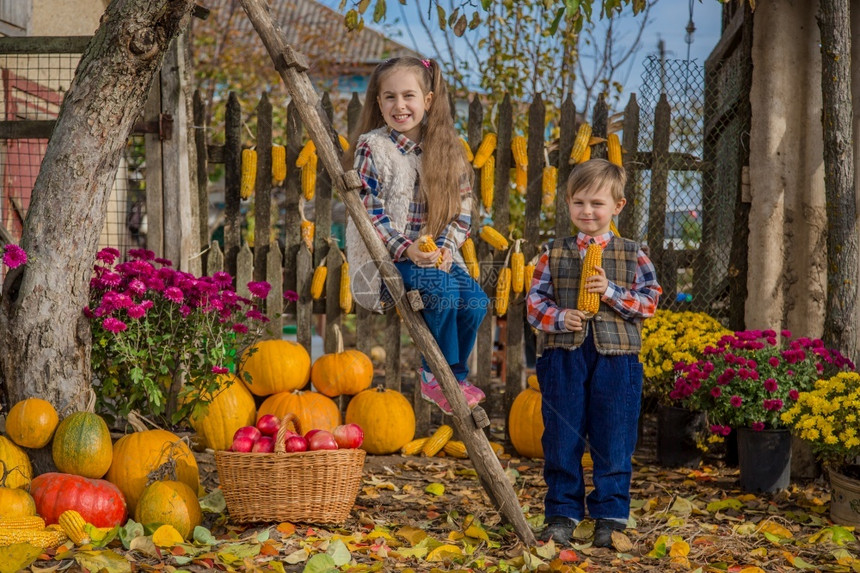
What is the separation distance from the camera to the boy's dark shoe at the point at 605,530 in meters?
3.54

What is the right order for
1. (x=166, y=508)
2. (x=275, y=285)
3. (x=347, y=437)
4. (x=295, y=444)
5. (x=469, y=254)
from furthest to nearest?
1. (x=275, y=285)
2. (x=469, y=254)
3. (x=347, y=437)
4. (x=295, y=444)
5. (x=166, y=508)

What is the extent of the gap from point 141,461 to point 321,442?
2.64 feet

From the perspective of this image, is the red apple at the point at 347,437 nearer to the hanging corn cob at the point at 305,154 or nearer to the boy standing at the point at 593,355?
the boy standing at the point at 593,355

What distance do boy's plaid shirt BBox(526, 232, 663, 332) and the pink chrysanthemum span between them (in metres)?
1.87

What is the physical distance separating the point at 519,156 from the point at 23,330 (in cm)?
319

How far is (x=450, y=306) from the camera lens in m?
3.65

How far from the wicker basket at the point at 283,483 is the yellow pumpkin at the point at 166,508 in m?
0.20

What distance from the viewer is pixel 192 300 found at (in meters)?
4.29

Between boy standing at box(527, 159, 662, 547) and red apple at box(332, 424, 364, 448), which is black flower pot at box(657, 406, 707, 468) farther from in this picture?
red apple at box(332, 424, 364, 448)

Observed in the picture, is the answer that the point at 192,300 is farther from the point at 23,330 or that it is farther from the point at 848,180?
the point at 848,180

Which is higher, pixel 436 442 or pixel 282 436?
pixel 282 436

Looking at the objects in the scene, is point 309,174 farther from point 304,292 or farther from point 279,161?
point 304,292

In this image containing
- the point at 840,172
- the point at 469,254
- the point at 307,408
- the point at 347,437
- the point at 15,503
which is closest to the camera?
the point at 15,503

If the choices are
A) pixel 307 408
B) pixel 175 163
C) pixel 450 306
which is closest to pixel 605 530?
pixel 450 306
